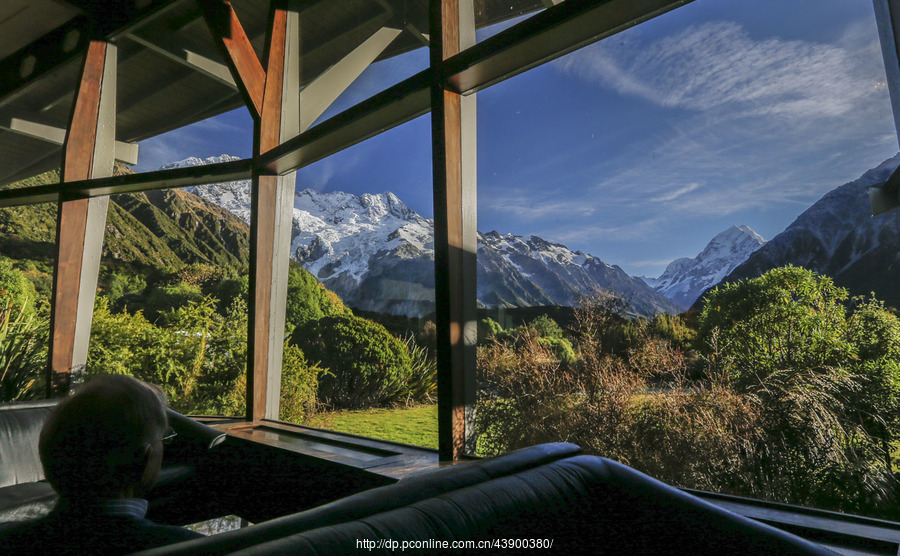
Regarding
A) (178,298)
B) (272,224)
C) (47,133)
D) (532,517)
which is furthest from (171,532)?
(47,133)

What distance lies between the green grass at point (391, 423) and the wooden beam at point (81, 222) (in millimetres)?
2020

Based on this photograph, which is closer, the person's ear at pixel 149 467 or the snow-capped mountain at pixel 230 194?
the person's ear at pixel 149 467

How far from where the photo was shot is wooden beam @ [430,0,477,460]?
2053mm

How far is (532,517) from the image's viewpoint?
2.29ft

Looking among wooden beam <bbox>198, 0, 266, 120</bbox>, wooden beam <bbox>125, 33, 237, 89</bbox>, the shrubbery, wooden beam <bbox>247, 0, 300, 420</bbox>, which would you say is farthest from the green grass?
wooden beam <bbox>125, 33, 237, 89</bbox>

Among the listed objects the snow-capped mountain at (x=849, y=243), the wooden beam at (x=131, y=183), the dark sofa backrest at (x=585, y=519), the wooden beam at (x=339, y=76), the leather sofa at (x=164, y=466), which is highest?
the wooden beam at (x=339, y=76)

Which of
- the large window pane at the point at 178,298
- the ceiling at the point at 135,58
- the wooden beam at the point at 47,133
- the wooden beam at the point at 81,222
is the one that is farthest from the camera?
the wooden beam at the point at 47,133

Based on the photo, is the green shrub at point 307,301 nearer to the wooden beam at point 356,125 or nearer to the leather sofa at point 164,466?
the wooden beam at point 356,125

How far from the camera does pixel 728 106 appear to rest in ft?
6.07

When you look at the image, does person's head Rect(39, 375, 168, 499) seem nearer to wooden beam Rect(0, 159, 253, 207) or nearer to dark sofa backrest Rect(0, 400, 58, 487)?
dark sofa backrest Rect(0, 400, 58, 487)

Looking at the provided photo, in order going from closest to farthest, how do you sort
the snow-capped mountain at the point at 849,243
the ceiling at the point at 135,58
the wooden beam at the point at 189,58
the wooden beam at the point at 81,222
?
the snow-capped mountain at the point at 849,243
the ceiling at the point at 135,58
the wooden beam at the point at 81,222
the wooden beam at the point at 189,58

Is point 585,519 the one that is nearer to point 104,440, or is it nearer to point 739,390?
point 104,440

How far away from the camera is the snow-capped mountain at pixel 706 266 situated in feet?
5.72

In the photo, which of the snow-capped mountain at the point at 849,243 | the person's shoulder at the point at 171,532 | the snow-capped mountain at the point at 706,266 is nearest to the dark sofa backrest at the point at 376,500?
the person's shoulder at the point at 171,532
